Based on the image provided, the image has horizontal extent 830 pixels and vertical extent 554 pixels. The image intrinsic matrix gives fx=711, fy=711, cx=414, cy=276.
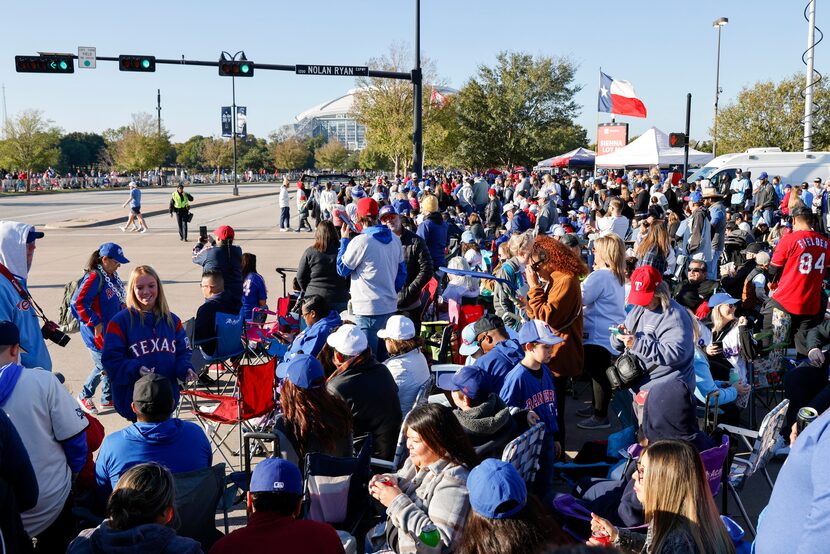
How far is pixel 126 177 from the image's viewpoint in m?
83.1

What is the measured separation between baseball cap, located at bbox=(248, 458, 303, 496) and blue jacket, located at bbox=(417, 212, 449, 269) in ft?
23.0

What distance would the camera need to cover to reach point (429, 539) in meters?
3.27

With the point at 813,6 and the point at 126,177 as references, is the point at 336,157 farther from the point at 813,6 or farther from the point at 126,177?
the point at 813,6

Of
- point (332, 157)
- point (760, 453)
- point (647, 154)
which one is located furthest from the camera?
point (332, 157)

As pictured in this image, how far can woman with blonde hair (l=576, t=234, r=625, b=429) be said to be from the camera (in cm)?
635

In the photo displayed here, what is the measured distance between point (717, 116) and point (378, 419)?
4651 centimetres

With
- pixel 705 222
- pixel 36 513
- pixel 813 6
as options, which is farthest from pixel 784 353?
pixel 813 6

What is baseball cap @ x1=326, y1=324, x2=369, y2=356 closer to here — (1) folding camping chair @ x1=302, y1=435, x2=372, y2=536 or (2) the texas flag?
(1) folding camping chair @ x1=302, y1=435, x2=372, y2=536

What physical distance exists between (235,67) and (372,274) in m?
17.3

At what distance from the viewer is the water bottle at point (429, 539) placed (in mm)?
3268

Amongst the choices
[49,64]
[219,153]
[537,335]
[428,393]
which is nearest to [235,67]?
[49,64]

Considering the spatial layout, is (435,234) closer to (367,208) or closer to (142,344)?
(367,208)

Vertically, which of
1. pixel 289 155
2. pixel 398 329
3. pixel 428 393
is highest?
pixel 289 155

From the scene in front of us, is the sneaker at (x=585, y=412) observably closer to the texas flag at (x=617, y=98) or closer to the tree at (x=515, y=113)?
the texas flag at (x=617, y=98)
